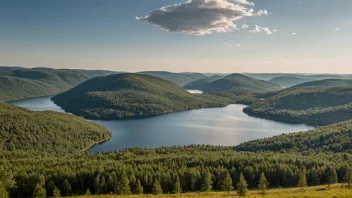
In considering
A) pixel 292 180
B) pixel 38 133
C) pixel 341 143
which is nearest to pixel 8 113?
pixel 38 133

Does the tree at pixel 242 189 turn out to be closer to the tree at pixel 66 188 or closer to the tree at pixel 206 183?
the tree at pixel 206 183

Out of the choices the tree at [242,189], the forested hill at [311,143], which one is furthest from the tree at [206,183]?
the forested hill at [311,143]

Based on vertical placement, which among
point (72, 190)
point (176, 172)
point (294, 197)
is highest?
point (294, 197)

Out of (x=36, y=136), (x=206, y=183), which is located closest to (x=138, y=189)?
(x=206, y=183)

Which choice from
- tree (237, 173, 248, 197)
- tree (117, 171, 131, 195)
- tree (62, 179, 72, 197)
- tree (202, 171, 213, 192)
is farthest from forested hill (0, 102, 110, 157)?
tree (237, 173, 248, 197)

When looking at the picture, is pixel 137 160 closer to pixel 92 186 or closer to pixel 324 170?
pixel 92 186
